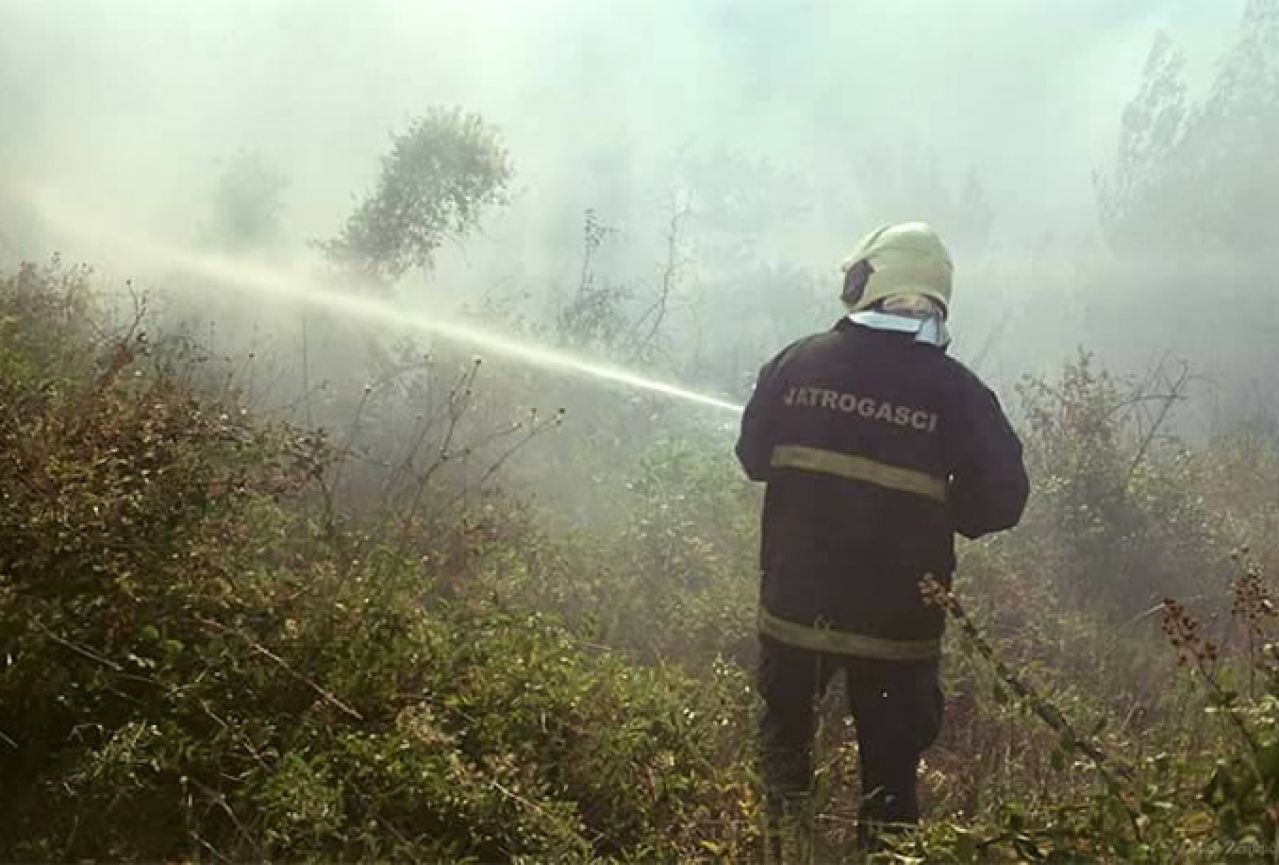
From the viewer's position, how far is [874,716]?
2791mm

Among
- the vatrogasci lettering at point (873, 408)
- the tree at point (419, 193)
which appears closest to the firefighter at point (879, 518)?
the vatrogasci lettering at point (873, 408)

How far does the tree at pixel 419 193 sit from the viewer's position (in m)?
8.95

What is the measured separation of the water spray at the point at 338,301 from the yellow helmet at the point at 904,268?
14.6 ft

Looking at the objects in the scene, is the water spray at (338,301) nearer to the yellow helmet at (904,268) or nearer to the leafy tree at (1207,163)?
the yellow helmet at (904,268)

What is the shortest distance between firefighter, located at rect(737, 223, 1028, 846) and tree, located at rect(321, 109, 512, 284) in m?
6.70

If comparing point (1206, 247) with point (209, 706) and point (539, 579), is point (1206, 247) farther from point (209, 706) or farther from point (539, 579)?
point (209, 706)

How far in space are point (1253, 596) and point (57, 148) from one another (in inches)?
454

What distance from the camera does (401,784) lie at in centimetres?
243

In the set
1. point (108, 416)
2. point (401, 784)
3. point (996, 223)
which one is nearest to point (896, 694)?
point (401, 784)

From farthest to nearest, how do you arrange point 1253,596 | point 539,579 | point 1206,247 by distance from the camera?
1. point 1206,247
2. point 539,579
3. point 1253,596

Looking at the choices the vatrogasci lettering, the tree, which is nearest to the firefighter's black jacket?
the vatrogasci lettering

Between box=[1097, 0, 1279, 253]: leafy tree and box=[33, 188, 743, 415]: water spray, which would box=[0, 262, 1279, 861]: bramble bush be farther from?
box=[1097, 0, 1279, 253]: leafy tree

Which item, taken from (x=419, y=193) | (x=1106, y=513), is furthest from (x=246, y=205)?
(x=1106, y=513)

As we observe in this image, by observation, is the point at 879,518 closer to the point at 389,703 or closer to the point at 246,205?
the point at 389,703
